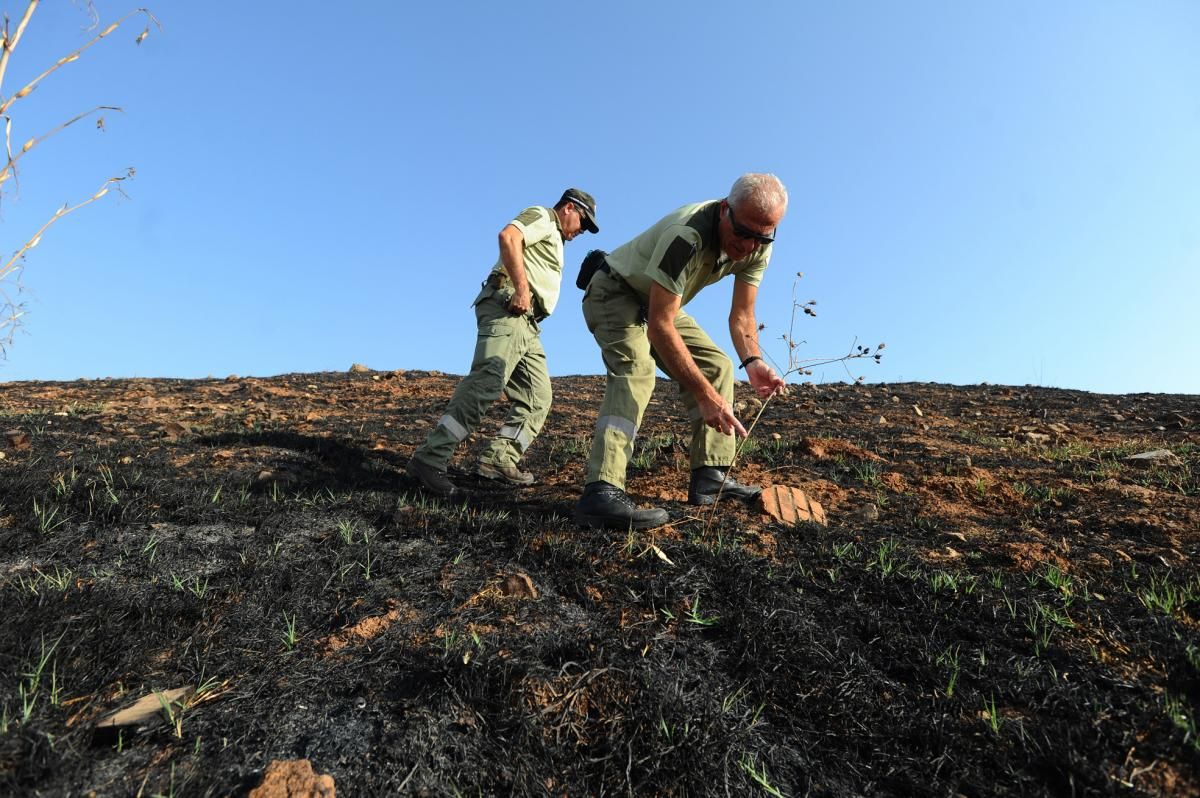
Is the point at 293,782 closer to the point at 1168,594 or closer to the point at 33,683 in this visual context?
the point at 33,683

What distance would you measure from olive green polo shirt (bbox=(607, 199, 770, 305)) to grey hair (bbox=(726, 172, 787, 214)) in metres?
0.22

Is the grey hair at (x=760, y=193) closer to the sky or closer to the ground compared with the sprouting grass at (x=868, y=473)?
closer to the sky

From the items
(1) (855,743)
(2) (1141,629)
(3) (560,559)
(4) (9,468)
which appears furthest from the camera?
(4) (9,468)

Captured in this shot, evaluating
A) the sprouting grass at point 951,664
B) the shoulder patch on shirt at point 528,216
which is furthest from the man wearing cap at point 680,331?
the sprouting grass at point 951,664

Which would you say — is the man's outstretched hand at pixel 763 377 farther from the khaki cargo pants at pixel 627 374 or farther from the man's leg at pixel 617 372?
the man's leg at pixel 617 372

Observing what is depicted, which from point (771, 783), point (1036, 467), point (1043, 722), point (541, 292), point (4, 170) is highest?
point (541, 292)

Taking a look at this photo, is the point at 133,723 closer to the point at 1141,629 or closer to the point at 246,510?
the point at 246,510

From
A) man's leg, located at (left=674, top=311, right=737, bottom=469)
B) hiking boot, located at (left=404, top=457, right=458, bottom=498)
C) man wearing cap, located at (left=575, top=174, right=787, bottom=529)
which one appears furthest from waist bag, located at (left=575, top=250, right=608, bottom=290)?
hiking boot, located at (left=404, top=457, right=458, bottom=498)

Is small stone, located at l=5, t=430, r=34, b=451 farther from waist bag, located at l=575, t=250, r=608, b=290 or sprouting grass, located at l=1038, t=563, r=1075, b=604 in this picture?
sprouting grass, located at l=1038, t=563, r=1075, b=604

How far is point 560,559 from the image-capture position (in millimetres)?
2945

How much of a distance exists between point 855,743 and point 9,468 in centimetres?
464

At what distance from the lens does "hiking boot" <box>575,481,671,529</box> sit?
3.22 m

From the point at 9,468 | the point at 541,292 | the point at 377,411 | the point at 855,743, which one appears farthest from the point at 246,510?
the point at 377,411

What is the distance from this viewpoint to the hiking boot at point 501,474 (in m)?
4.63
